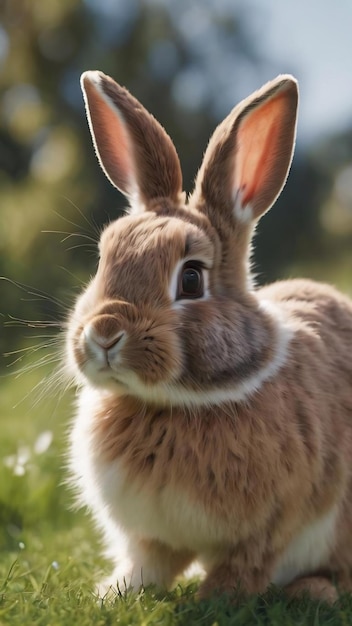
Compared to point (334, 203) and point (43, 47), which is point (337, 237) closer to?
point (334, 203)

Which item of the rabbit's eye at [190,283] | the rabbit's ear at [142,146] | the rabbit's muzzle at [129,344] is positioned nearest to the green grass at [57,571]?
the rabbit's muzzle at [129,344]

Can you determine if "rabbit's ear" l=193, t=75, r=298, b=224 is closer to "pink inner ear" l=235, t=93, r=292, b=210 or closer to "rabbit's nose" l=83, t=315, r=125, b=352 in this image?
"pink inner ear" l=235, t=93, r=292, b=210

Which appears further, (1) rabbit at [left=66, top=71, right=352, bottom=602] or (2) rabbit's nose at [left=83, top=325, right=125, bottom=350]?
(1) rabbit at [left=66, top=71, right=352, bottom=602]

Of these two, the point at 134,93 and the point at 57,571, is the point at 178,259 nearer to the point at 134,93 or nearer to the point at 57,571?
the point at 57,571

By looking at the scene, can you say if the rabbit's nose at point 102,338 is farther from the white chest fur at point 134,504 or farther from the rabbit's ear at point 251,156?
the rabbit's ear at point 251,156

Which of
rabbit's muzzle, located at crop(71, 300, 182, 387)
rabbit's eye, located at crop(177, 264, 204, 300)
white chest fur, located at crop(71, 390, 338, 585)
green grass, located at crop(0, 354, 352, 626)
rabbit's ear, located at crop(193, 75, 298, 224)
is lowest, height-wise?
green grass, located at crop(0, 354, 352, 626)

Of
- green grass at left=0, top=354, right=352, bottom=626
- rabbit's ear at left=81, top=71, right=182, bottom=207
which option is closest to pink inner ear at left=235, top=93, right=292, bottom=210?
rabbit's ear at left=81, top=71, right=182, bottom=207

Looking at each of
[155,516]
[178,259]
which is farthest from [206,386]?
[155,516]
